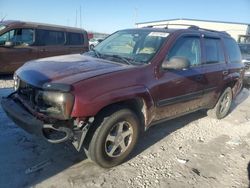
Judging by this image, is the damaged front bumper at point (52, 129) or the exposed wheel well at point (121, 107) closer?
the damaged front bumper at point (52, 129)

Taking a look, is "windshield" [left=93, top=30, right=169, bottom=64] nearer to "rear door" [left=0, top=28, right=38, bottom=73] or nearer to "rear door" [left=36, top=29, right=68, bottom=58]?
"rear door" [left=0, top=28, right=38, bottom=73]

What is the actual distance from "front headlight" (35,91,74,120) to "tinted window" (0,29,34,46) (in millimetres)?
6010

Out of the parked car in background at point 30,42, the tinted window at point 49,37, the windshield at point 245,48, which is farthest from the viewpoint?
the windshield at point 245,48

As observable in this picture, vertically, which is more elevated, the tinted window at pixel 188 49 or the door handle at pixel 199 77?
the tinted window at pixel 188 49

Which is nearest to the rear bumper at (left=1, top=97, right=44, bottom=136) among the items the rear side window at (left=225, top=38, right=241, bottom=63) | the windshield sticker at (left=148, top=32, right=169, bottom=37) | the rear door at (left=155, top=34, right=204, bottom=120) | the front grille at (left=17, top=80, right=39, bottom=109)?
the front grille at (left=17, top=80, right=39, bottom=109)

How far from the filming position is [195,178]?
363 cm

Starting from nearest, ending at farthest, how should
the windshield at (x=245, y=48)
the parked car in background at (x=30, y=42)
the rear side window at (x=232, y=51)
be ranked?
the rear side window at (x=232, y=51) < the parked car in background at (x=30, y=42) < the windshield at (x=245, y=48)

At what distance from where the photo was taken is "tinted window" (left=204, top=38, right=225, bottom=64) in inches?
201

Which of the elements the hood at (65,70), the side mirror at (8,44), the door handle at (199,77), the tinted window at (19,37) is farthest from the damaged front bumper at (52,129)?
the tinted window at (19,37)

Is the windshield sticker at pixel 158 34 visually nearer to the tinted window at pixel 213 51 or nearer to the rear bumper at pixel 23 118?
the tinted window at pixel 213 51

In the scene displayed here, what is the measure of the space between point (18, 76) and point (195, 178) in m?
2.74

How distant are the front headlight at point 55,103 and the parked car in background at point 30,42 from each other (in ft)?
19.4

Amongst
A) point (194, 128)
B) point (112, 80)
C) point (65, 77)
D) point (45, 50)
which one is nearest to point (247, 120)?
point (194, 128)

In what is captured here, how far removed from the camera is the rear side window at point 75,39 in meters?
9.96
